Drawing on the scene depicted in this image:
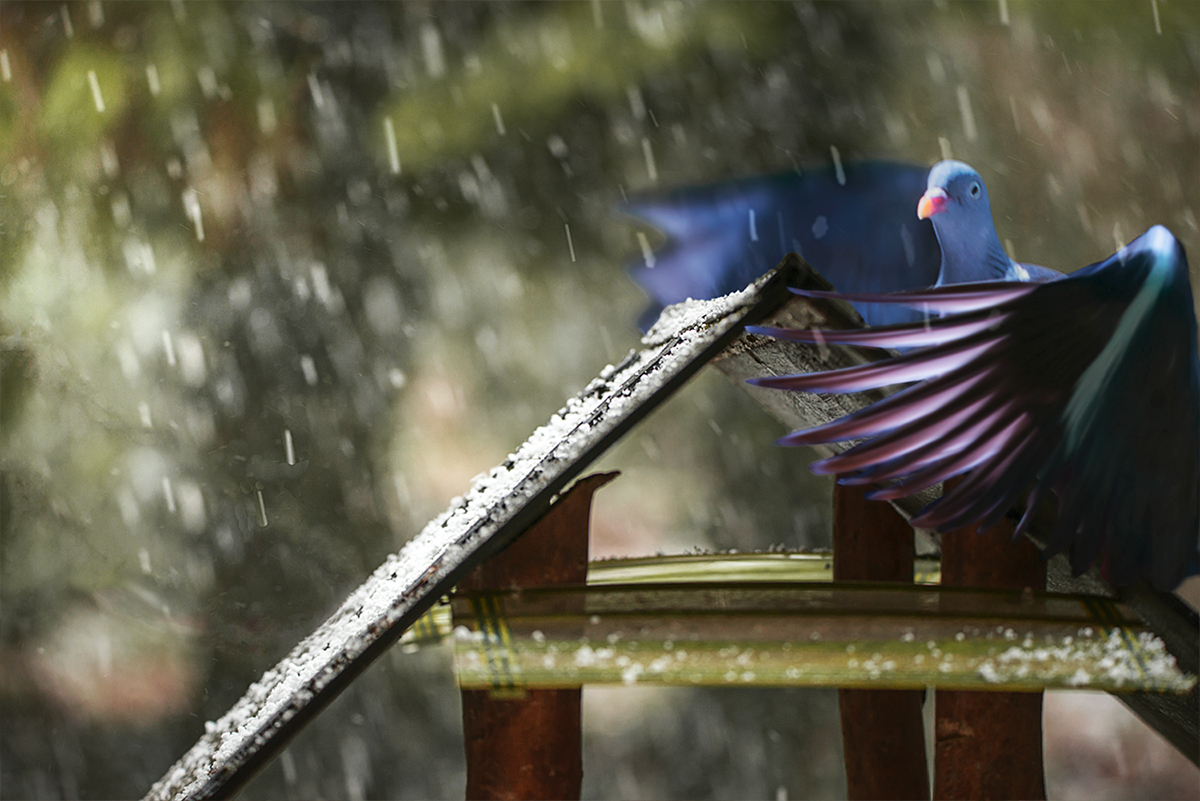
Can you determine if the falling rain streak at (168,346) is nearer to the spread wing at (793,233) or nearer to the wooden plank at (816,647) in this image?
the spread wing at (793,233)

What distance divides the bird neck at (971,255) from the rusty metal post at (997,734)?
27cm

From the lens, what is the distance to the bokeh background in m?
3.01

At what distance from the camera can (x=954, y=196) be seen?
80 cm

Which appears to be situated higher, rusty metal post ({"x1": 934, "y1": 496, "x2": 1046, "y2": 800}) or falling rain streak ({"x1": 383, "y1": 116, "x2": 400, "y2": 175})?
falling rain streak ({"x1": 383, "y1": 116, "x2": 400, "y2": 175})

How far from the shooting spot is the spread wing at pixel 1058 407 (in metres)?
0.51

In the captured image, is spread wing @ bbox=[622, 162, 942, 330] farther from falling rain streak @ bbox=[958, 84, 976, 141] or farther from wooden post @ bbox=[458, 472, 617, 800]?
falling rain streak @ bbox=[958, 84, 976, 141]

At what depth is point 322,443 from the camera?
316cm

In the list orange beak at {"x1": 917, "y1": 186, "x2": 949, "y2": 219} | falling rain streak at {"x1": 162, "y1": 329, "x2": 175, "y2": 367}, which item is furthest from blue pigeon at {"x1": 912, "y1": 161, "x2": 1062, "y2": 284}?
falling rain streak at {"x1": 162, "y1": 329, "x2": 175, "y2": 367}

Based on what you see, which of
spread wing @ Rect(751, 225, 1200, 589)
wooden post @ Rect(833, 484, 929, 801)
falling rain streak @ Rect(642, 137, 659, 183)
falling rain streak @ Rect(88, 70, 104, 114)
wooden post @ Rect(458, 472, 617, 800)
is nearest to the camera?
spread wing @ Rect(751, 225, 1200, 589)

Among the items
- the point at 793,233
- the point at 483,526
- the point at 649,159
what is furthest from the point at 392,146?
the point at 483,526

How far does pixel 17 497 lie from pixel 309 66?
191cm

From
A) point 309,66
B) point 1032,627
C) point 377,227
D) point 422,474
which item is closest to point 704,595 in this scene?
point 1032,627

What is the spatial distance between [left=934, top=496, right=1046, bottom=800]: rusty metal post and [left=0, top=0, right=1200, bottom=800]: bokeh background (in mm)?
2458

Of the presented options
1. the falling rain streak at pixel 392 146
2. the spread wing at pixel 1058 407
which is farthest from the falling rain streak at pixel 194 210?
the spread wing at pixel 1058 407
